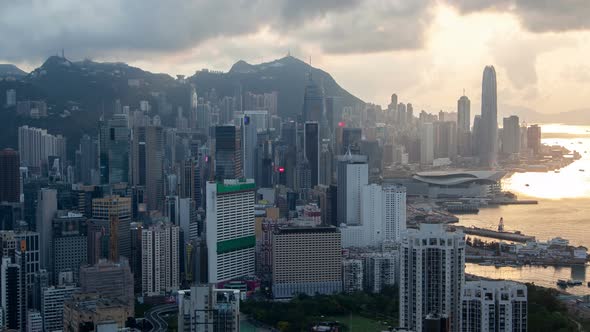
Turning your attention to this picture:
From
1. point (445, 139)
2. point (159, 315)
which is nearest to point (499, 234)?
point (159, 315)

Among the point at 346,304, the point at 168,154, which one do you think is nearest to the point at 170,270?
the point at 346,304

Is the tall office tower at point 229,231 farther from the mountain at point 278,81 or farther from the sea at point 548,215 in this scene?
the mountain at point 278,81

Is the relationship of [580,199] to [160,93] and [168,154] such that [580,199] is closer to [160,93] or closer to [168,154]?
[168,154]

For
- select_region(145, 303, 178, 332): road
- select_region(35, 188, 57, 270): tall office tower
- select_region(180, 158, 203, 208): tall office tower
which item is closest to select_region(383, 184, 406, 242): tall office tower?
select_region(180, 158, 203, 208): tall office tower

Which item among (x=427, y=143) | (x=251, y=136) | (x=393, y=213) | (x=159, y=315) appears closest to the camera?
(x=159, y=315)

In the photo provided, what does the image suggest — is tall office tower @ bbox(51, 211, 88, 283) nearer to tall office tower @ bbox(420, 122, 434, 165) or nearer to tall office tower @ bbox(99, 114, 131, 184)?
tall office tower @ bbox(99, 114, 131, 184)

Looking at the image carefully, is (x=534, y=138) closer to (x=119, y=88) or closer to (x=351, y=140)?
(x=351, y=140)
